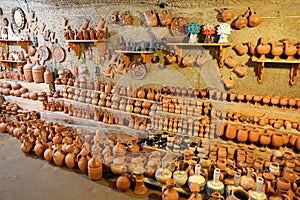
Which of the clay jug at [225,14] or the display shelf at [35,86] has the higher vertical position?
the clay jug at [225,14]

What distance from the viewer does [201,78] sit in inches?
126

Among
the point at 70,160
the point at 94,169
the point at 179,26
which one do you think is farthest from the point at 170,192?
the point at 179,26

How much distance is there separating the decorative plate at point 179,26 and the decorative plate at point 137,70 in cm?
74

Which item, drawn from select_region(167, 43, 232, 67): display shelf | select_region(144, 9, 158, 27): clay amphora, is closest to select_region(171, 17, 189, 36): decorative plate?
select_region(167, 43, 232, 67): display shelf

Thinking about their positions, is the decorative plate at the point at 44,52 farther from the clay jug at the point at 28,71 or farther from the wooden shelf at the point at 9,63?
the wooden shelf at the point at 9,63

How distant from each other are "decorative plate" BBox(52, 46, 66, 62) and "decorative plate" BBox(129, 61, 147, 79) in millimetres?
1598

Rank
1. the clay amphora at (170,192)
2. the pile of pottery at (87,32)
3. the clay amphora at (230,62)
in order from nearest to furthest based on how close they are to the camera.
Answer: the clay amphora at (170,192), the clay amphora at (230,62), the pile of pottery at (87,32)

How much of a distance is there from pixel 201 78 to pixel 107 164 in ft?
5.79

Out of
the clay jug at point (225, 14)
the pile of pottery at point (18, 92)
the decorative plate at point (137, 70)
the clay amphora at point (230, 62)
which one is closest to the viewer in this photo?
the clay jug at point (225, 14)

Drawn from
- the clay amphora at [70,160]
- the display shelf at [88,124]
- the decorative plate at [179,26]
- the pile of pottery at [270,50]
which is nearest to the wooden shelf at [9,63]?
the display shelf at [88,124]

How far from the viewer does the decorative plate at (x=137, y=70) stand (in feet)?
11.6

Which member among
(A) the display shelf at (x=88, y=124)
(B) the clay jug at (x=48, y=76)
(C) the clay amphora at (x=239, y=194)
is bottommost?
(C) the clay amphora at (x=239, y=194)

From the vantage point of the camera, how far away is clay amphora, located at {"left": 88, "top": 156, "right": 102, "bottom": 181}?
8.38 ft

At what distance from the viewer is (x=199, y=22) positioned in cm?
306
